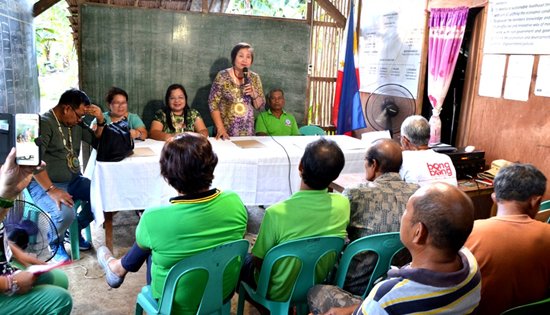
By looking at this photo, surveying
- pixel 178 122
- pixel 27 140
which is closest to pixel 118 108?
pixel 178 122

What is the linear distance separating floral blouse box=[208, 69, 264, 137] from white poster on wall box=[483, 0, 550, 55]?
6.76ft

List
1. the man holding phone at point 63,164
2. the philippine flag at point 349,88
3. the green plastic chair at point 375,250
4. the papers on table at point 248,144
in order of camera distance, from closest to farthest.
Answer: the green plastic chair at point 375,250, the man holding phone at point 63,164, the papers on table at point 248,144, the philippine flag at point 349,88

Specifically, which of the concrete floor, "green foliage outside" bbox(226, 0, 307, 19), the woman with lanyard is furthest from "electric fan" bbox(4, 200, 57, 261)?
"green foliage outside" bbox(226, 0, 307, 19)

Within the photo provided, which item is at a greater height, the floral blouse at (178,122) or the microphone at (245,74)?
the microphone at (245,74)

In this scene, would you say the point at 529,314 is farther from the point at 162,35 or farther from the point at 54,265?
the point at 162,35

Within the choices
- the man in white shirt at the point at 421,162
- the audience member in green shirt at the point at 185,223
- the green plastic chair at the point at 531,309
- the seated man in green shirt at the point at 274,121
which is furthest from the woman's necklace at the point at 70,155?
the green plastic chair at the point at 531,309

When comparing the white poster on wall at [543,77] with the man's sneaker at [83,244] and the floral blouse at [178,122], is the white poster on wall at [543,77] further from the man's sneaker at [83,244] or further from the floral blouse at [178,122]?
the man's sneaker at [83,244]

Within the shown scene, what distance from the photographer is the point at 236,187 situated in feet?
10.4

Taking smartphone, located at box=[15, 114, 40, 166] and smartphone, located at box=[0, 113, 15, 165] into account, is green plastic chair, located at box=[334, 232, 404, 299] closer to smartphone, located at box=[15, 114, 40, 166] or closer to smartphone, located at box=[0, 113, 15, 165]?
smartphone, located at box=[15, 114, 40, 166]

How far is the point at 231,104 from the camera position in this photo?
380cm

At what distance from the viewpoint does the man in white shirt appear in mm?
2416

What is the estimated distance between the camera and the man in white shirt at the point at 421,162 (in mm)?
2416

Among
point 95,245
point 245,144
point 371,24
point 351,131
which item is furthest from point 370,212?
point 371,24

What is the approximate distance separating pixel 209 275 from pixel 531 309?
110cm
